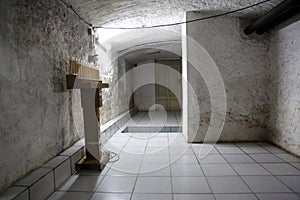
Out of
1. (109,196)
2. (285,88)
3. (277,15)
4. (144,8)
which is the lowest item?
(109,196)

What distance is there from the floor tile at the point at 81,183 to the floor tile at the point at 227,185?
1126 millimetres

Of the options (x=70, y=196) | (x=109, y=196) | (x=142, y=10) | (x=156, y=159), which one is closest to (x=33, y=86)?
(x=70, y=196)

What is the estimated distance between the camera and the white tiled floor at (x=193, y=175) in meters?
1.85

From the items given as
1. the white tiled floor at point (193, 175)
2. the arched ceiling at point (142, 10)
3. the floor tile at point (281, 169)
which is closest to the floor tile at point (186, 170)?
the white tiled floor at point (193, 175)

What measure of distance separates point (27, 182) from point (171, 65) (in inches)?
268

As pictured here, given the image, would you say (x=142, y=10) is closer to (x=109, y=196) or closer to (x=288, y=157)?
(x=109, y=196)

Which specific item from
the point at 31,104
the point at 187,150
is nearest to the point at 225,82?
the point at 187,150

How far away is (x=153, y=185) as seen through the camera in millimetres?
2020

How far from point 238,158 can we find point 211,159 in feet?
1.14

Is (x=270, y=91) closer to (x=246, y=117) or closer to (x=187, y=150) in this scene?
(x=246, y=117)

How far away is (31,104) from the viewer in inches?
71.8

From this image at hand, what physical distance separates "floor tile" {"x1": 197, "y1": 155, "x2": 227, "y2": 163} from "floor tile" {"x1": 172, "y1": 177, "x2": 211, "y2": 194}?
51 cm

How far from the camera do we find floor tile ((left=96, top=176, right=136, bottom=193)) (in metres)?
1.96

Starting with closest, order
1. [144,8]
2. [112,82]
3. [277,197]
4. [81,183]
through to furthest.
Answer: [277,197] < [81,183] < [144,8] < [112,82]
